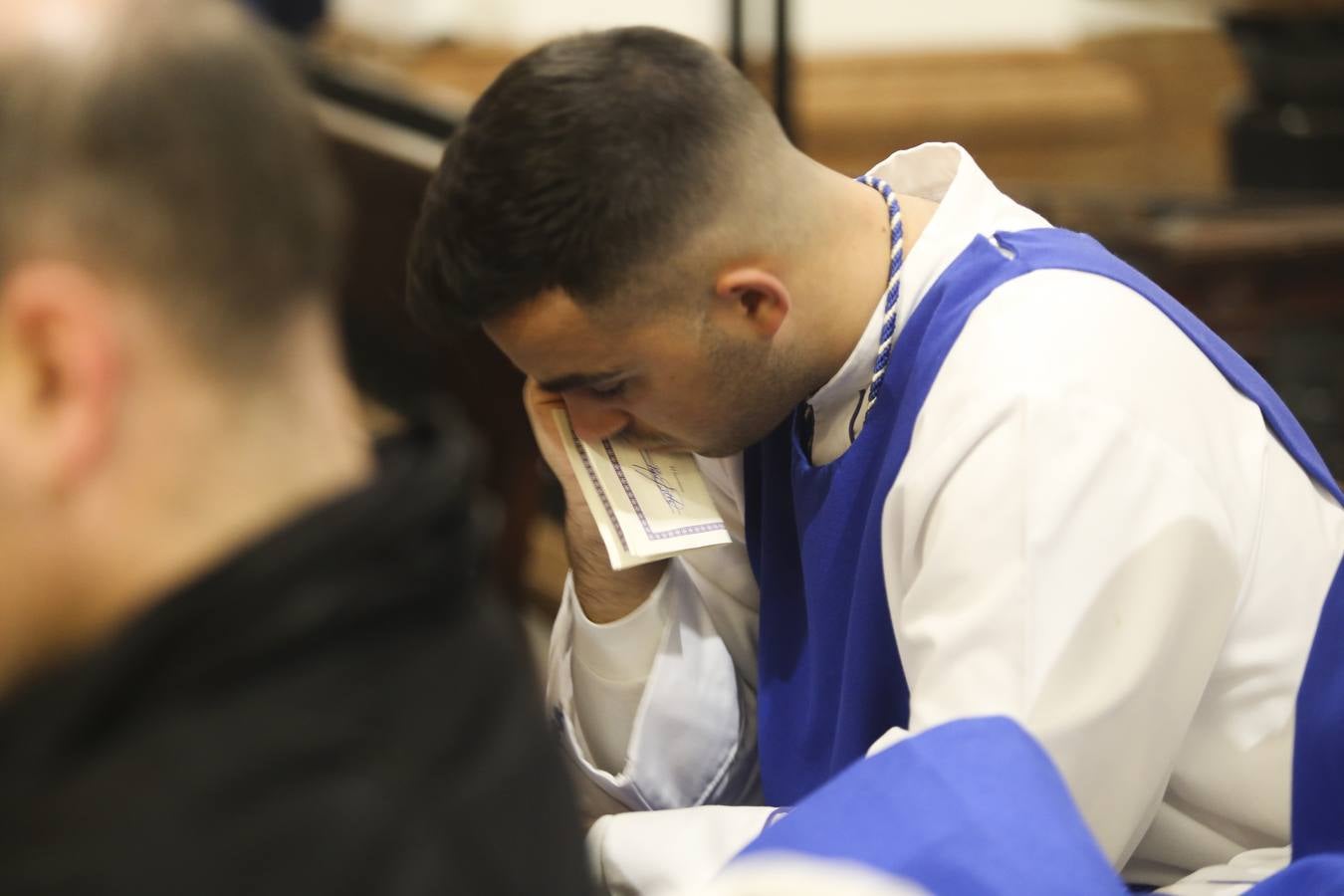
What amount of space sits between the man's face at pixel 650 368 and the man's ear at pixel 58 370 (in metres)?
0.89

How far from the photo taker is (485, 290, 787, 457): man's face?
1614 mm

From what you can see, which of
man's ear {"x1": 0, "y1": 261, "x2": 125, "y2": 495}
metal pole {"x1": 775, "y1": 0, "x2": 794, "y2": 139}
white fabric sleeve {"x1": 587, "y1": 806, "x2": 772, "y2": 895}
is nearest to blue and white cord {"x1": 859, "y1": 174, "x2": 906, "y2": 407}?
white fabric sleeve {"x1": 587, "y1": 806, "x2": 772, "y2": 895}


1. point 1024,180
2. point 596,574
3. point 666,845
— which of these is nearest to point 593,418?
point 596,574

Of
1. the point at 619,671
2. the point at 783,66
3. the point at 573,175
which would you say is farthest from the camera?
the point at 783,66

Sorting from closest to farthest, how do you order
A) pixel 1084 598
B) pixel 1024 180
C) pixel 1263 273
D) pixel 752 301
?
pixel 1084 598 < pixel 752 301 < pixel 1263 273 < pixel 1024 180

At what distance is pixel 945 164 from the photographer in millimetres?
1858

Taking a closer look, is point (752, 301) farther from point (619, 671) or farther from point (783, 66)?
point (783, 66)

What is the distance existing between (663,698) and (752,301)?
1.64 feet

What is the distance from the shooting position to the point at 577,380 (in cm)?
168

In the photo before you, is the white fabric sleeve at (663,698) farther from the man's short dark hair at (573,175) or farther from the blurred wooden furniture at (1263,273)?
the blurred wooden furniture at (1263,273)

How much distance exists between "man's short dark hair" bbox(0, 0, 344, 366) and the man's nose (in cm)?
97

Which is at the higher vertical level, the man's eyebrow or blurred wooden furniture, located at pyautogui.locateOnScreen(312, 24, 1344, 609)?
the man's eyebrow

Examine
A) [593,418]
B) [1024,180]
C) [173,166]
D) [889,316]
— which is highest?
[173,166]

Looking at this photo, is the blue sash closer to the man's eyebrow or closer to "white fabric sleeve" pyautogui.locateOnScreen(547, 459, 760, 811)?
"white fabric sleeve" pyautogui.locateOnScreen(547, 459, 760, 811)
